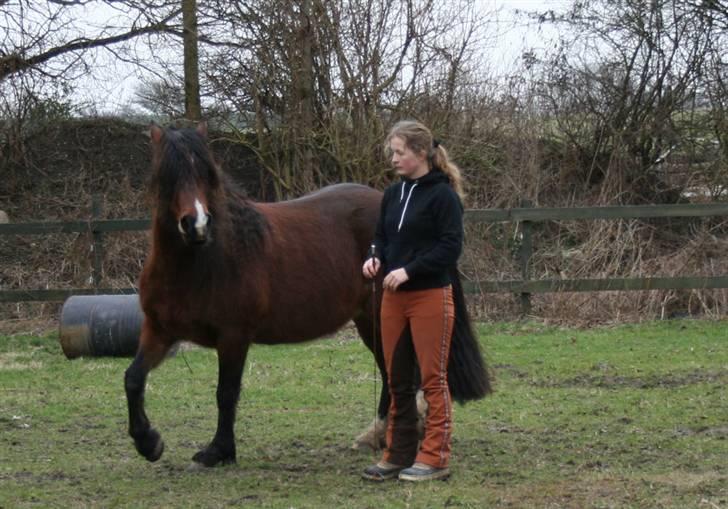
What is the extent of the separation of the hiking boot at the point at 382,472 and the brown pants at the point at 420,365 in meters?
0.03

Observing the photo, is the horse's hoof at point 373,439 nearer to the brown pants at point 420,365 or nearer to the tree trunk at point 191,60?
the brown pants at point 420,365

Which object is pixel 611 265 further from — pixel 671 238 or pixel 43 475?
pixel 43 475

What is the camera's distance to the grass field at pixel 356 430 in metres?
5.72

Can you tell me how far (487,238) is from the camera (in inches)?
615

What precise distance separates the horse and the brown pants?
48 centimetres

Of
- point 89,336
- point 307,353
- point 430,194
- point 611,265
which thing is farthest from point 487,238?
point 430,194

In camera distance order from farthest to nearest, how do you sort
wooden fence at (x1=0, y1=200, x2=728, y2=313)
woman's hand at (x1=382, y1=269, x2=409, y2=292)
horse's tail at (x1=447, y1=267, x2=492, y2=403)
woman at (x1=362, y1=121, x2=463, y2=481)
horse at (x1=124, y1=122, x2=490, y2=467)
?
wooden fence at (x1=0, y1=200, x2=728, y2=313)
horse's tail at (x1=447, y1=267, x2=492, y2=403)
horse at (x1=124, y1=122, x2=490, y2=467)
woman at (x1=362, y1=121, x2=463, y2=481)
woman's hand at (x1=382, y1=269, x2=409, y2=292)

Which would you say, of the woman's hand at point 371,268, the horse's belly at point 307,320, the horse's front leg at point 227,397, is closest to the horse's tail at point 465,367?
the woman's hand at point 371,268

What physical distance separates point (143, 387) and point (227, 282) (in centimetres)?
83

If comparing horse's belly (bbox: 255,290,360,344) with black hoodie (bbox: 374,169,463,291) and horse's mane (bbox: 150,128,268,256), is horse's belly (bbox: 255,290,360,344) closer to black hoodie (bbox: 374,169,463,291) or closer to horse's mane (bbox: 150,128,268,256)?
horse's mane (bbox: 150,128,268,256)

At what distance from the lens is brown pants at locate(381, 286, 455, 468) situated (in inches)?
237

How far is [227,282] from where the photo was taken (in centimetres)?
664

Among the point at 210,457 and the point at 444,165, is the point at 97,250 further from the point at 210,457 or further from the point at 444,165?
the point at 444,165

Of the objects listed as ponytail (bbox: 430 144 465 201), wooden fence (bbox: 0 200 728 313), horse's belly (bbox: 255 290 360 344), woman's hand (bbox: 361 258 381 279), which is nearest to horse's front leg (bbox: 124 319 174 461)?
horse's belly (bbox: 255 290 360 344)
